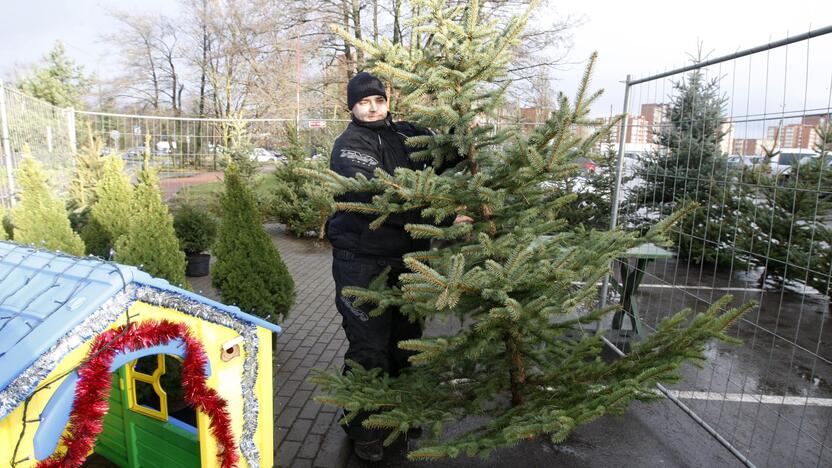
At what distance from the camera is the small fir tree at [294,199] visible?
35.9 ft

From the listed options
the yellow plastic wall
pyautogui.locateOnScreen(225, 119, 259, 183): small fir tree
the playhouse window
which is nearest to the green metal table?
the yellow plastic wall

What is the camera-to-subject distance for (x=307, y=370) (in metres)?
4.59

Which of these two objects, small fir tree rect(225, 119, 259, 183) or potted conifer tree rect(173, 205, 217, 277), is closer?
potted conifer tree rect(173, 205, 217, 277)

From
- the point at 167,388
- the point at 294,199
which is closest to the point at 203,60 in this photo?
the point at 294,199

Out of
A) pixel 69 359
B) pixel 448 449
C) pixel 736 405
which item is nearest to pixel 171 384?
pixel 69 359

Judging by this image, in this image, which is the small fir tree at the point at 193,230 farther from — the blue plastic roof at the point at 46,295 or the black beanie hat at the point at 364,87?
the blue plastic roof at the point at 46,295

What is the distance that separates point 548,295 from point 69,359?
1.78 meters

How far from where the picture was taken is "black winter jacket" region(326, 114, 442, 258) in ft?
9.25

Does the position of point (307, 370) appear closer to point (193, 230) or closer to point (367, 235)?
point (367, 235)

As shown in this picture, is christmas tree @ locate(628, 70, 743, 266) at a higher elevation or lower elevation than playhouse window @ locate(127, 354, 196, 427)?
higher

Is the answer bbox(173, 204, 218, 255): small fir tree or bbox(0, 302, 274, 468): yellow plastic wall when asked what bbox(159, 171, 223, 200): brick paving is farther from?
bbox(0, 302, 274, 468): yellow plastic wall

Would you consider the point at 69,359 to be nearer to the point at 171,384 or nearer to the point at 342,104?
the point at 171,384

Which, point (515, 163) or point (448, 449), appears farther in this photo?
point (515, 163)

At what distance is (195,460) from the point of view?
2.49m
